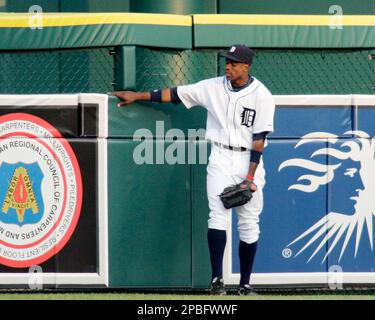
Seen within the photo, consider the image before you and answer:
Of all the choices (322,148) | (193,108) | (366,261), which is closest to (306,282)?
(366,261)

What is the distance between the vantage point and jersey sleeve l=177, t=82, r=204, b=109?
7145 mm

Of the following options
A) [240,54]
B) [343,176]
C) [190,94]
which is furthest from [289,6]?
[240,54]

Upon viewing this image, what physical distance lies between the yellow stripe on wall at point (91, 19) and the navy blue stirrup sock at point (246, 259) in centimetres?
157

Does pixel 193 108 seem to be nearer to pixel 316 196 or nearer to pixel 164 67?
pixel 164 67

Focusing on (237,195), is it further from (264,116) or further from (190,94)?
(190,94)

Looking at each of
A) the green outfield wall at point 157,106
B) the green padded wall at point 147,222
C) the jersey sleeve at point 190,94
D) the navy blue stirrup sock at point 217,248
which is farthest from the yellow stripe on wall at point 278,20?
the navy blue stirrup sock at point 217,248

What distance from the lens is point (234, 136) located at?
702cm

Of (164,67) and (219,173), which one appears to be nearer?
(219,173)

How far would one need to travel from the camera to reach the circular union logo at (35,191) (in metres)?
7.32

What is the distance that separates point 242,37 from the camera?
755 cm

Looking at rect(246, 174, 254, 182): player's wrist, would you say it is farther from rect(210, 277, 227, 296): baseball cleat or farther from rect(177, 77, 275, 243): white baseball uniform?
rect(210, 277, 227, 296): baseball cleat

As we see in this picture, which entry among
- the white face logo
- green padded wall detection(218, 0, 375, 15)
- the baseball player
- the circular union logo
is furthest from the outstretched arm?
green padded wall detection(218, 0, 375, 15)

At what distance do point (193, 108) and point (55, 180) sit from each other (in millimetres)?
1043

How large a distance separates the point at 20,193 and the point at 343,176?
2178mm
